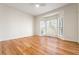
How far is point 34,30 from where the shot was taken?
2031mm

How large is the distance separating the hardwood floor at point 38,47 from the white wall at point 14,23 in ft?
0.42

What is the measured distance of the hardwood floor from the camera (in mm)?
1795

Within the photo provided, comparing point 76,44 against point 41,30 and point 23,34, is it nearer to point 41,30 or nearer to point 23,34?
point 41,30

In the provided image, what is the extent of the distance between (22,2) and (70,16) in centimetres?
104

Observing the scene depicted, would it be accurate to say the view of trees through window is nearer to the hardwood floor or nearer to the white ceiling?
the hardwood floor

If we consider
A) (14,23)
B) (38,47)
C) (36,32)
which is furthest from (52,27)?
(14,23)

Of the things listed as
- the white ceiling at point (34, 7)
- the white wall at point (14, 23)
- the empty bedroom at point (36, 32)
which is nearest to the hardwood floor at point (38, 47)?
the empty bedroom at point (36, 32)

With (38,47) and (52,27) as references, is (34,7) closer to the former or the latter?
(52,27)

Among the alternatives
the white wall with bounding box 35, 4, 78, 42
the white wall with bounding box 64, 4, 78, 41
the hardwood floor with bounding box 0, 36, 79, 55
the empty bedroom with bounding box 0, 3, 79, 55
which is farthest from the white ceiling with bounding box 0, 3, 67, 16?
the hardwood floor with bounding box 0, 36, 79, 55

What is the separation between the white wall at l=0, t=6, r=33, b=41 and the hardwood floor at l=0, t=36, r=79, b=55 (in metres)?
0.13

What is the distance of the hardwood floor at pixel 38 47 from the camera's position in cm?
179

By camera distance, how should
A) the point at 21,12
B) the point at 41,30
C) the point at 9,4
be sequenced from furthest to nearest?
the point at 41,30 → the point at 21,12 → the point at 9,4

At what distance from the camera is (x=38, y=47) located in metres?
1.89
